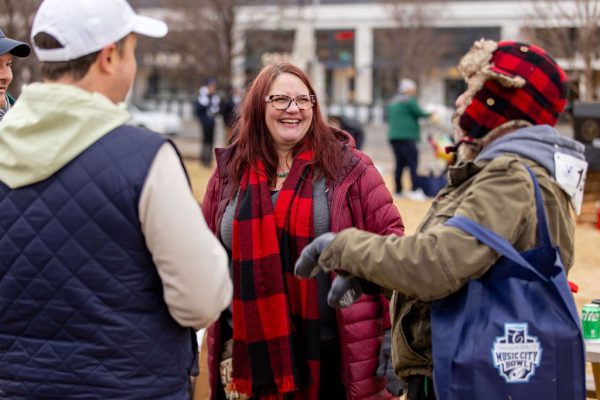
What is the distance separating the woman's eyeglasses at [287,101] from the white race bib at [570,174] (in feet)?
Result: 4.24

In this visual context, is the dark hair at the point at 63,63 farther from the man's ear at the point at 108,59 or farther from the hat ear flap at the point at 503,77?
the hat ear flap at the point at 503,77

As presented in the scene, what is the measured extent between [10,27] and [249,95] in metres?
10.2

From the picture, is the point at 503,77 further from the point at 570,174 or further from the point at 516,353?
the point at 516,353

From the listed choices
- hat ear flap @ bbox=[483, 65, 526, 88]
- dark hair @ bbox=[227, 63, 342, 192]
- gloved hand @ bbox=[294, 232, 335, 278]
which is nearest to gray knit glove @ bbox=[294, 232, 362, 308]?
gloved hand @ bbox=[294, 232, 335, 278]

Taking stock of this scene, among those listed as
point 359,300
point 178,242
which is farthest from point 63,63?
point 359,300

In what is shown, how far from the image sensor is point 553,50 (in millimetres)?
19016

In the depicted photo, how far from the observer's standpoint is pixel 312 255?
2812 millimetres

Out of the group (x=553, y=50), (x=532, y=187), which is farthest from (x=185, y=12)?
(x=532, y=187)

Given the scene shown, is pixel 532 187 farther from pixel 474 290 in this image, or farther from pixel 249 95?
pixel 249 95

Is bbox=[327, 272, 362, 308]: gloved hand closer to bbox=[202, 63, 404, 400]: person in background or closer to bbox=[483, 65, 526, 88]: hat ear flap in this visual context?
bbox=[202, 63, 404, 400]: person in background

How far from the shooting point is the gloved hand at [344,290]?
2814mm

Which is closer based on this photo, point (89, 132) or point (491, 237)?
point (89, 132)

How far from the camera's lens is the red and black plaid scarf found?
11.7 ft

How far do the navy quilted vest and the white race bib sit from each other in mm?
1202
